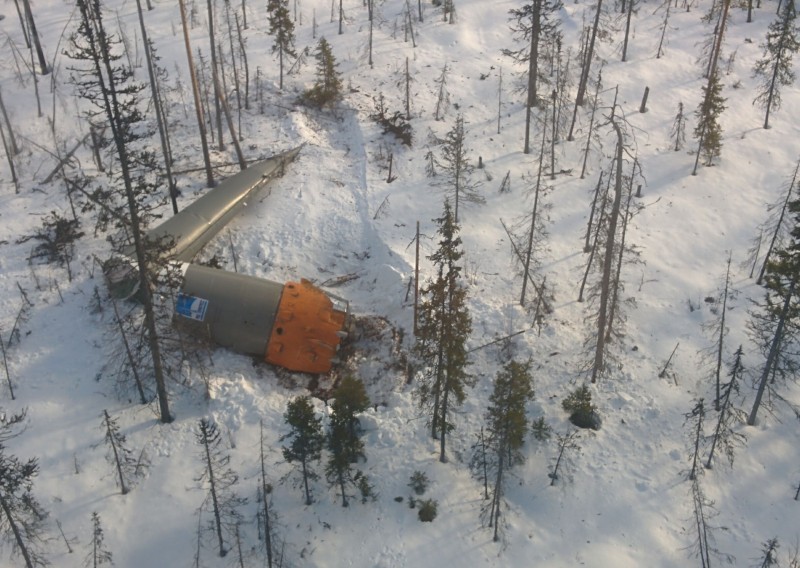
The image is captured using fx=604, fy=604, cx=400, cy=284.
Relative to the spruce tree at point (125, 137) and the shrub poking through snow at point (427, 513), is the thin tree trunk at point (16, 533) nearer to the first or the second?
the spruce tree at point (125, 137)

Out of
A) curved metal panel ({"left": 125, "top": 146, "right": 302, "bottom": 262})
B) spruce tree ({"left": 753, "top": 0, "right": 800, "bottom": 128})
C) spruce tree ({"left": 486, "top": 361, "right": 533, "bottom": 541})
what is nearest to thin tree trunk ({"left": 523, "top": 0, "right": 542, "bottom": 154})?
curved metal panel ({"left": 125, "top": 146, "right": 302, "bottom": 262})

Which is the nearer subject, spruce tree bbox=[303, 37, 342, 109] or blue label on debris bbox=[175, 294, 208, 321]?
blue label on debris bbox=[175, 294, 208, 321]

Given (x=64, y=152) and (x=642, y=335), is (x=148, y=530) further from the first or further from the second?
(x=64, y=152)

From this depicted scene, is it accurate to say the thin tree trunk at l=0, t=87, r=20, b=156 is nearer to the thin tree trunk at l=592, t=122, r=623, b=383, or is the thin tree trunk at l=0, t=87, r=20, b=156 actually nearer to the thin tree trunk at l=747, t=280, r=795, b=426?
the thin tree trunk at l=592, t=122, r=623, b=383

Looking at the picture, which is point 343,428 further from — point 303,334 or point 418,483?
point 303,334

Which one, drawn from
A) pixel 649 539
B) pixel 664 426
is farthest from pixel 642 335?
pixel 649 539

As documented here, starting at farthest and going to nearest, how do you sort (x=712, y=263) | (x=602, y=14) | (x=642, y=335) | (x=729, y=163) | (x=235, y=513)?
(x=602, y=14), (x=729, y=163), (x=712, y=263), (x=642, y=335), (x=235, y=513)

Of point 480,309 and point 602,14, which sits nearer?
point 480,309

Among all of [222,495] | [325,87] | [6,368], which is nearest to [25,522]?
[222,495]
